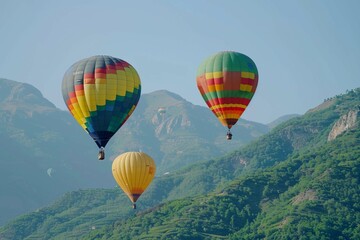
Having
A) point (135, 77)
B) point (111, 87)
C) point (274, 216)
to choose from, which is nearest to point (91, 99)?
point (111, 87)

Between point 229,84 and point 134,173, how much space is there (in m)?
17.0

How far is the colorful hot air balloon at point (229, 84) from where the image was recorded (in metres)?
83.1

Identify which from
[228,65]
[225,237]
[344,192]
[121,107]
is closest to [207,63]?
[228,65]

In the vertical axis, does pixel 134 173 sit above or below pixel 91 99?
below

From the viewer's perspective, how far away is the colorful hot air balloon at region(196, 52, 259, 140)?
83062 millimetres

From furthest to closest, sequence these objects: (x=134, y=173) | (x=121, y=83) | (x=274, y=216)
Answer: (x=274, y=216) < (x=134, y=173) < (x=121, y=83)

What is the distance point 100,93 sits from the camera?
7688cm

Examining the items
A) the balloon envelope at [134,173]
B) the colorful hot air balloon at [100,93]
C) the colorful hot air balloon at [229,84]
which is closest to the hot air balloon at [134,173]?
the balloon envelope at [134,173]

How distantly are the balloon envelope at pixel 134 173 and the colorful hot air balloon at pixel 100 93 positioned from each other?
15.7 m

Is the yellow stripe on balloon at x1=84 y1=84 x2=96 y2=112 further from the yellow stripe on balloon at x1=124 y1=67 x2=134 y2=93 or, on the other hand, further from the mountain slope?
the mountain slope

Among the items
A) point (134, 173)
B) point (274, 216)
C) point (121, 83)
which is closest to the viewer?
point (121, 83)

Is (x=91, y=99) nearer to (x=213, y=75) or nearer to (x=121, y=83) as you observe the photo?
(x=121, y=83)

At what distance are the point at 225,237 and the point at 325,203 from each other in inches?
824

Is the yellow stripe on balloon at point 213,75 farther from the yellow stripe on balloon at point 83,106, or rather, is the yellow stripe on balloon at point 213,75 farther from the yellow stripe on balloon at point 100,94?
the yellow stripe on balloon at point 83,106
